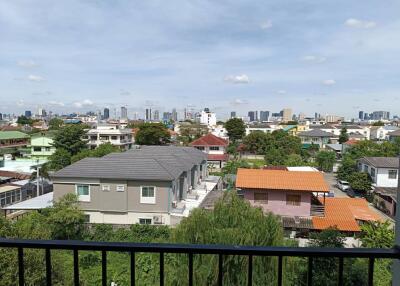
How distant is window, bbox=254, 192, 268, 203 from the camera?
12.1 m

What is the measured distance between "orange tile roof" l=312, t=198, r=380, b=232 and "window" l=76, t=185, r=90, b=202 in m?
8.11

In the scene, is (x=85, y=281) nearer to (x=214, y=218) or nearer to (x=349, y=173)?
(x=214, y=218)

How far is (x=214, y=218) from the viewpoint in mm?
6180

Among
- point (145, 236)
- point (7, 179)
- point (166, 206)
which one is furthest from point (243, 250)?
point (7, 179)

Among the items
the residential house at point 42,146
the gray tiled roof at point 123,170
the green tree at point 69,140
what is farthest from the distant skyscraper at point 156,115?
the gray tiled roof at point 123,170

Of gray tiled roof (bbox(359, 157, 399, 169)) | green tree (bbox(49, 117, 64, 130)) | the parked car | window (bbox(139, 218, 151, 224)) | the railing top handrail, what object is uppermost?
the railing top handrail

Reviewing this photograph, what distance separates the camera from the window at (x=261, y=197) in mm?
12070

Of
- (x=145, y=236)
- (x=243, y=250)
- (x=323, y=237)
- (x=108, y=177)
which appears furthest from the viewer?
(x=108, y=177)

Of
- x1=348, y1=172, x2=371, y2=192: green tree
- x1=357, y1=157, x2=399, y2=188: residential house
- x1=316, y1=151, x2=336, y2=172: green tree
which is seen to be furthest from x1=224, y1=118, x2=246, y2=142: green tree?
x1=357, y1=157, x2=399, y2=188: residential house

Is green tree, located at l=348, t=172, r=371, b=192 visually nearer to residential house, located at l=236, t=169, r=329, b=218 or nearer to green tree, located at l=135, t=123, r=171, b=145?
residential house, located at l=236, t=169, r=329, b=218

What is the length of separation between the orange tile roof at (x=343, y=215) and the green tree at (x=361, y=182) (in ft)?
19.8

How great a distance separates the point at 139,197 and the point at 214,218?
670 centimetres

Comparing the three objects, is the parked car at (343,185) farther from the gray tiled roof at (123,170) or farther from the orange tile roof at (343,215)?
the gray tiled roof at (123,170)

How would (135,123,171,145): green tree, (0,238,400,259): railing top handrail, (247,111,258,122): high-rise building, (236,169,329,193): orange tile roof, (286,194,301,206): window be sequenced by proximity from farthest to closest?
(247,111,258,122): high-rise building → (135,123,171,145): green tree → (286,194,301,206): window → (236,169,329,193): orange tile roof → (0,238,400,259): railing top handrail
